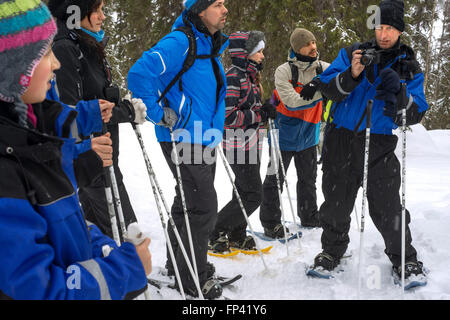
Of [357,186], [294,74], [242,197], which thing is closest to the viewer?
[357,186]

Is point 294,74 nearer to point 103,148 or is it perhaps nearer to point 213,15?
point 213,15

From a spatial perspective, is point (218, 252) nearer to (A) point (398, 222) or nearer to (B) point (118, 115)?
(A) point (398, 222)

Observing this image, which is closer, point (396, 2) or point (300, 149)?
point (396, 2)

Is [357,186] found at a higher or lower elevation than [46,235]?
lower

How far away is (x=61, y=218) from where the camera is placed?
49.9 inches

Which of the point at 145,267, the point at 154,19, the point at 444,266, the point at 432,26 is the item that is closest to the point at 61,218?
the point at 145,267

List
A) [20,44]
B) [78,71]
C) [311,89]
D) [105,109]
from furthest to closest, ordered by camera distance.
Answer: [311,89] < [78,71] < [105,109] < [20,44]

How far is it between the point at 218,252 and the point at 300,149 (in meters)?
1.78

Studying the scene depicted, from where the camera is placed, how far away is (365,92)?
3.46 metres

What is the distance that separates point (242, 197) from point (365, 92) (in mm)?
1822

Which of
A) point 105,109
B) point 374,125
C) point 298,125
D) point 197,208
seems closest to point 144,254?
point 105,109

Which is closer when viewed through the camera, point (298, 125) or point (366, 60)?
point (366, 60)

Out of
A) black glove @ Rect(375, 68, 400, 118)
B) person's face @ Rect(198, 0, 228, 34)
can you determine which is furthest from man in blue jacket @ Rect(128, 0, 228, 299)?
black glove @ Rect(375, 68, 400, 118)

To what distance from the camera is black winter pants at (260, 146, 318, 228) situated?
5.05 metres
